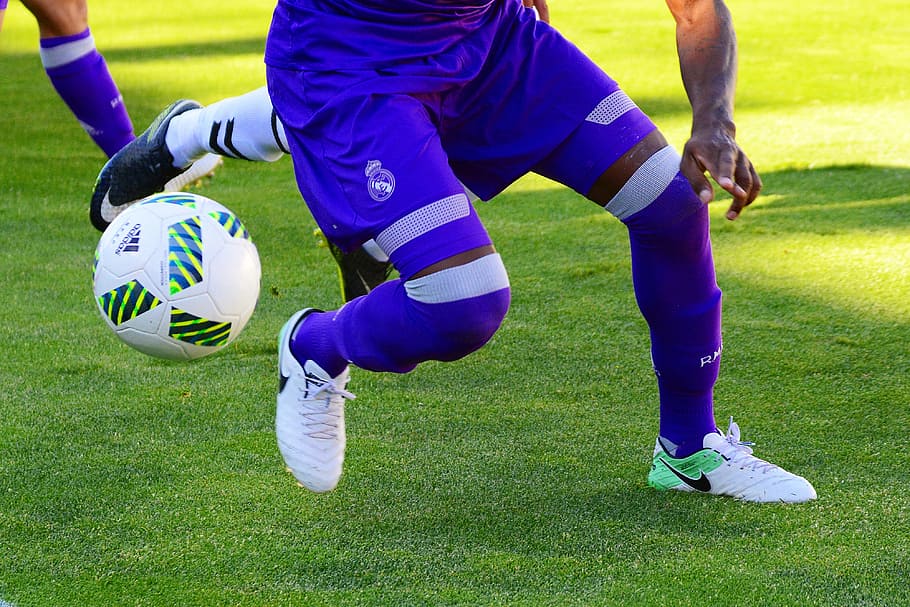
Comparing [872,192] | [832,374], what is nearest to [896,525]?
[832,374]

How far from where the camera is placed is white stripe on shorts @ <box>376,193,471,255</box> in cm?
238

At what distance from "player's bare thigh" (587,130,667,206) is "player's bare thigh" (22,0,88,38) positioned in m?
3.33

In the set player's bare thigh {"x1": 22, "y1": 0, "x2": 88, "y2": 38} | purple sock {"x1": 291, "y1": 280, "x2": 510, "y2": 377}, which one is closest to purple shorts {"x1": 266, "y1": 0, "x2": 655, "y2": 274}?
purple sock {"x1": 291, "y1": 280, "x2": 510, "y2": 377}

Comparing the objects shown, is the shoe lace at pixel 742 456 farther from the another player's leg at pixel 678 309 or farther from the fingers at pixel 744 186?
the fingers at pixel 744 186

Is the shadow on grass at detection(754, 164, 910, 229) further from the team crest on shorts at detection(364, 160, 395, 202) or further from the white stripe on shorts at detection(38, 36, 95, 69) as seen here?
the team crest on shorts at detection(364, 160, 395, 202)

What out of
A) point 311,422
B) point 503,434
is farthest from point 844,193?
point 311,422

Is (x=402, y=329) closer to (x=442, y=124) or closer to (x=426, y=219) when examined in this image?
(x=426, y=219)

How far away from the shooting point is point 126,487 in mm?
2852

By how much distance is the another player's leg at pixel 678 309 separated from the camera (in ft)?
8.62

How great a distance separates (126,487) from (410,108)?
1.14 m

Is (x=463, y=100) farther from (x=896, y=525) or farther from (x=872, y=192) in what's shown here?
(x=872, y=192)

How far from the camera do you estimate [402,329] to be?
2.50 metres

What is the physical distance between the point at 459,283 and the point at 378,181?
0.84 feet

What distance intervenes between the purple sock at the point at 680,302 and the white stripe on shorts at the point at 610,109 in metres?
0.20
